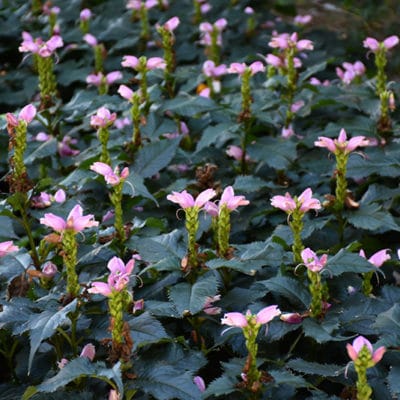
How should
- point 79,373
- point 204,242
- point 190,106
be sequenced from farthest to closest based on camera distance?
point 190,106, point 204,242, point 79,373

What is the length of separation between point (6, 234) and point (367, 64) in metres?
3.45

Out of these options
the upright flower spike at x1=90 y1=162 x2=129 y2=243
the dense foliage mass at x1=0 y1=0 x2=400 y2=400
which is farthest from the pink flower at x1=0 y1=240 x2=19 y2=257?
Answer: the upright flower spike at x1=90 y1=162 x2=129 y2=243

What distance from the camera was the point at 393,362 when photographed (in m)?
1.99

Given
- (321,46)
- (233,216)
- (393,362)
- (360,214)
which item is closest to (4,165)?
(233,216)

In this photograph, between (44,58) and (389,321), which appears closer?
(389,321)

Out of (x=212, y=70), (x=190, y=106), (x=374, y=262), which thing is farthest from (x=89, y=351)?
(x=212, y=70)

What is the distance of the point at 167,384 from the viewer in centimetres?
188

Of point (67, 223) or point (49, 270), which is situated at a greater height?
point (67, 223)

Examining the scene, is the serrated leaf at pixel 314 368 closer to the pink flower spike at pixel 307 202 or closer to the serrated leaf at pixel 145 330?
the serrated leaf at pixel 145 330

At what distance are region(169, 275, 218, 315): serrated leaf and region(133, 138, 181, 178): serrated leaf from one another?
2.58 ft

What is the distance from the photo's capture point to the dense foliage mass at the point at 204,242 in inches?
78.2

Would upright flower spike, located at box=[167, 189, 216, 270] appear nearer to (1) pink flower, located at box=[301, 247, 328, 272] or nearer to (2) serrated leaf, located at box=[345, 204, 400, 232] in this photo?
(1) pink flower, located at box=[301, 247, 328, 272]

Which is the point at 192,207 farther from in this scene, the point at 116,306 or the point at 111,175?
the point at 116,306

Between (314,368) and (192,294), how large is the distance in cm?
37
